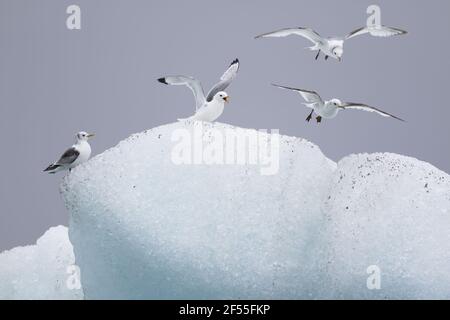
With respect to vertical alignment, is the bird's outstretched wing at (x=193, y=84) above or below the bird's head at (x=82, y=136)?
above

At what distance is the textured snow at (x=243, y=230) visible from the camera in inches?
181

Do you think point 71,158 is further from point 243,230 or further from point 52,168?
point 243,230

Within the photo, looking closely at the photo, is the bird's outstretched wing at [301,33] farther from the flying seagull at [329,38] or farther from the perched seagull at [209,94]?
the perched seagull at [209,94]

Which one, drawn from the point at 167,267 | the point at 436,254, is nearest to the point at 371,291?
the point at 436,254

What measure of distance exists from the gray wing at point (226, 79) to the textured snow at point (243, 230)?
0.94 m

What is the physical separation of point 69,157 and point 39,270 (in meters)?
1.80

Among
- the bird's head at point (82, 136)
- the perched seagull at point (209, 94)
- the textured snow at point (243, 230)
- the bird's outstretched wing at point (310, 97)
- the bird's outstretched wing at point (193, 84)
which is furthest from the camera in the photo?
the bird's outstretched wing at point (193, 84)

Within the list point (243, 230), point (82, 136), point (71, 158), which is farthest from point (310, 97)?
point (71, 158)

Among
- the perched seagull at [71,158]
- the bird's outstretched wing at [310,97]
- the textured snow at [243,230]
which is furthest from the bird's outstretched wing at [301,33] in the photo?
the perched seagull at [71,158]

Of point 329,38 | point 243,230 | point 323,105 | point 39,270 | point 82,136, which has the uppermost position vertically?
point 329,38

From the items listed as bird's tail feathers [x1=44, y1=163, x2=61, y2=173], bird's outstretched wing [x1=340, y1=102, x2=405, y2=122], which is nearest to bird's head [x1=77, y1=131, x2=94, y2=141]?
bird's tail feathers [x1=44, y1=163, x2=61, y2=173]

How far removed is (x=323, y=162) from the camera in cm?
514

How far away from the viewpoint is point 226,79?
611cm
